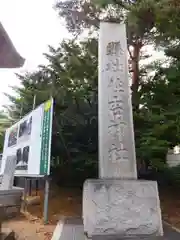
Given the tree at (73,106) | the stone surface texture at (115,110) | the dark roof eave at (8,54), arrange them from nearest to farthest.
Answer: the dark roof eave at (8,54)
the stone surface texture at (115,110)
the tree at (73,106)

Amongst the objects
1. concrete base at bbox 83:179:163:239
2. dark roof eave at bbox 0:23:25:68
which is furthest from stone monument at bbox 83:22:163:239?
dark roof eave at bbox 0:23:25:68

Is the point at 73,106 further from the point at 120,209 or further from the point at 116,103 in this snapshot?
the point at 120,209

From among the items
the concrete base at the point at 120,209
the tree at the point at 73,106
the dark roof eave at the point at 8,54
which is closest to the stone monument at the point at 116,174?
the concrete base at the point at 120,209

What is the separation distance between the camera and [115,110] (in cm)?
419

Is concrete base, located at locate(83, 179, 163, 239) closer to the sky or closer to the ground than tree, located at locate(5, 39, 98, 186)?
closer to the ground

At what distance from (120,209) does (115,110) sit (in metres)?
1.66

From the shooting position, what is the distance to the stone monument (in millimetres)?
3422

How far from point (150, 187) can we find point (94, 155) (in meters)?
3.01

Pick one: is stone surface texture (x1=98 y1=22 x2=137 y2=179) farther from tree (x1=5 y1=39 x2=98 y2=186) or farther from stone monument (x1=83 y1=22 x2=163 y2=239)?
tree (x1=5 y1=39 x2=98 y2=186)

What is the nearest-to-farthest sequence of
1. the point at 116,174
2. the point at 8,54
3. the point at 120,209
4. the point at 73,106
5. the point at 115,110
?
the point at 8,54, the point at 120,209, the point at 116,174, the point at 115,110, the point at 73,106

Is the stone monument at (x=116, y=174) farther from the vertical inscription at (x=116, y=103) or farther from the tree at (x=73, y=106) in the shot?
the tree at (x=73, y=106)

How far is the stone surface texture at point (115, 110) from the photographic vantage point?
12.8 ft

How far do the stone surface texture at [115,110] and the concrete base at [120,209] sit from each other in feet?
0.95

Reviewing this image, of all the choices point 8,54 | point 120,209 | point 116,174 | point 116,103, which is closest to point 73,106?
point 116,103
